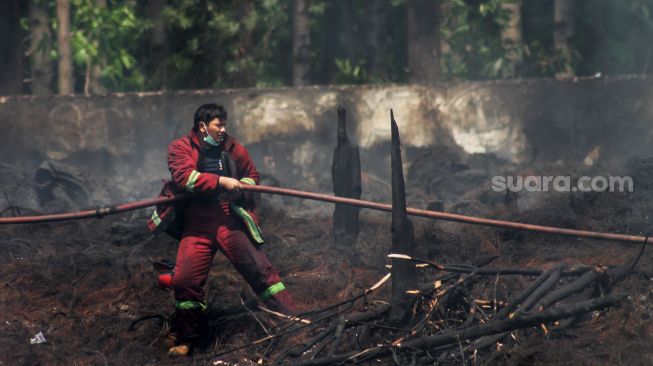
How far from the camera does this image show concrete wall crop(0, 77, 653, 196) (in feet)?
55.2

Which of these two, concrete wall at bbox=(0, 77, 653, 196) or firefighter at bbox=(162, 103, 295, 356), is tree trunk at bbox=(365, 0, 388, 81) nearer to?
concrete wall at bbox=(0, 77, 653, 196)

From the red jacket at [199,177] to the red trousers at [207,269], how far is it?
11cm

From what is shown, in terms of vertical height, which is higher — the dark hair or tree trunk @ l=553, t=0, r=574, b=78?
tree trunk @ l=553, t=0, r=574, b=78

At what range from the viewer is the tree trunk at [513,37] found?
22.6m

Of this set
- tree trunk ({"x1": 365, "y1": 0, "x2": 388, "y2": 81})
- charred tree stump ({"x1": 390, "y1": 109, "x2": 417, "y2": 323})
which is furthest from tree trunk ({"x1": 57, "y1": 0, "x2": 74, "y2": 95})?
charred tree stump ({"x1": 390, "y1": 109, "x2": 417, "y2": 323})

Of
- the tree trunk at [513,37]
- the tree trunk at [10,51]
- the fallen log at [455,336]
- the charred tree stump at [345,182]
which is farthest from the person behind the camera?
the tree trunk at [513,37]

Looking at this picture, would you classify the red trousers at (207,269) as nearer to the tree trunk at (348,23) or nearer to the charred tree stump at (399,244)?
the charred tree stump at (399,244)

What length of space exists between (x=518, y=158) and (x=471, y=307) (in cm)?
1015

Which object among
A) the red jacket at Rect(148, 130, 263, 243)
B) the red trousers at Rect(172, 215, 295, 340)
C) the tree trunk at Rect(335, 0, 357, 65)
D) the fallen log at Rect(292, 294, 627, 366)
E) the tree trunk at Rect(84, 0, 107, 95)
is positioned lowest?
the fallen log at Rect(292, 294, 627, 366)

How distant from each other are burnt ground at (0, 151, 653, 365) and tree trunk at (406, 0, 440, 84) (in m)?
7.16

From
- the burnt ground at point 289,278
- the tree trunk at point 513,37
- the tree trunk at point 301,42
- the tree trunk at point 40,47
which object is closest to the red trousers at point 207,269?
the burnt ground at point 289,278

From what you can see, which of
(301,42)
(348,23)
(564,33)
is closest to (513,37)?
(564,33)

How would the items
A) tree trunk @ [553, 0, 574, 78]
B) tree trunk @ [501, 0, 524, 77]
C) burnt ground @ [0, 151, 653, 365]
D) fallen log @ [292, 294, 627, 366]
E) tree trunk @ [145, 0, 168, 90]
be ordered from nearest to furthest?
1. fallen log @ [292, 294, 627, 366]
2. burnt ground @ [0, 151, 653, 365]
3. tree trunk @ [553, 0, 574, 78]
4. tree trunk @ [145, 0, 168, 90]
5. tree trunk @ [501, 0, 524, 77]

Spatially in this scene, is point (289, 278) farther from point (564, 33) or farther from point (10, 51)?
point (564, 33)
